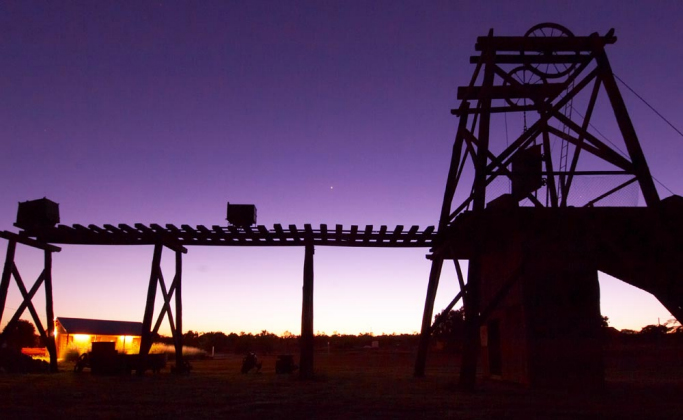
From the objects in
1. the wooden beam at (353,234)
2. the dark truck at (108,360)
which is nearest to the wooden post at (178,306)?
the dark truck at (108,360)

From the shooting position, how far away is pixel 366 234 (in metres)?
15.8

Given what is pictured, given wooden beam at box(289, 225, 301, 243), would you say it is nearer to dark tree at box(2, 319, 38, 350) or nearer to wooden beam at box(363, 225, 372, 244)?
wooden beam at box(363, 225, 372, 244)

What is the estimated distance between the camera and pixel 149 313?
53.8 feet

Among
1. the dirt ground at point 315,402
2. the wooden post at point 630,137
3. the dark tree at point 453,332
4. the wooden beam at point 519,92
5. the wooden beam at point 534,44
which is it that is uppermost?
the wooden beam at point 534,44

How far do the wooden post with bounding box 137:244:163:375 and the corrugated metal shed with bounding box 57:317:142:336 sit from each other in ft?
108

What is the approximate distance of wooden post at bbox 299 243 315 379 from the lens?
15.6 m

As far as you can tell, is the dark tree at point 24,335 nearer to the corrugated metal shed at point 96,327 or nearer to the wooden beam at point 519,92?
the corrugated metal shed at point 96,327

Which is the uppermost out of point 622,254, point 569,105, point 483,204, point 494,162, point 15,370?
point 569,105

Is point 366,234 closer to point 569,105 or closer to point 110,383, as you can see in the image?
point 569,105

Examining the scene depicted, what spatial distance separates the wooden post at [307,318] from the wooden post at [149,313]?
4.49 meters

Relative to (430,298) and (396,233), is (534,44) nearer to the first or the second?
(396,233)

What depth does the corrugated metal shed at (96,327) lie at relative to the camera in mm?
46156

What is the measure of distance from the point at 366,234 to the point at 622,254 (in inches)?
275

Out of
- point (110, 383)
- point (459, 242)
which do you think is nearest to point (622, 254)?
point (459, 242)
